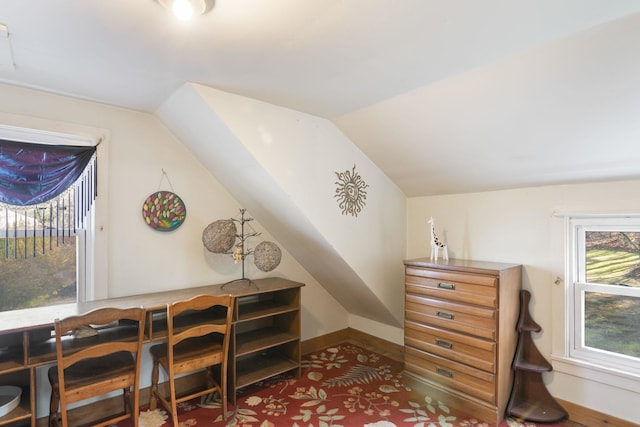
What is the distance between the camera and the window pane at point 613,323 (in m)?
2.18

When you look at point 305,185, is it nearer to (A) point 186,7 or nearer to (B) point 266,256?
(B) point 266,256

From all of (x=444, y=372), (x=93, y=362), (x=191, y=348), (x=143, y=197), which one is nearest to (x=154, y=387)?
(x=191, y=348)

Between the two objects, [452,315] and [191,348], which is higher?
[452,315]

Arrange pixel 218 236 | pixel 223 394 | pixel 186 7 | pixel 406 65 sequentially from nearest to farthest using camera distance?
pixel 186 7, pixel 406 65, pixel 223 394, pixel 218 236

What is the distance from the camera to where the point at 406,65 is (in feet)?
5.73

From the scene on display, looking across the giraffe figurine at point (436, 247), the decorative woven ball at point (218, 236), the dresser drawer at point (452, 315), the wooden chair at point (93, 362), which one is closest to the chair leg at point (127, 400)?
the wooden chair at point (93, 362)

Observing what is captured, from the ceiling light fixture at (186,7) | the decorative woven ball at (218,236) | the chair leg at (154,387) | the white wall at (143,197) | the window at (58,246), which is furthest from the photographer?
the decorative woven ball at (218,236)

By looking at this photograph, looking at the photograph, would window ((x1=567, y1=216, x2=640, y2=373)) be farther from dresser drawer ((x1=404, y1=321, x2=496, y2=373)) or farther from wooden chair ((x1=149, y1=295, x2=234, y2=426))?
wooden chair ((x1=149, y1=295, x2=234, y2=426))

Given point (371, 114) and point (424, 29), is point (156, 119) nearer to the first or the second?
point (371, 114)

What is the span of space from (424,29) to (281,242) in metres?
2.37

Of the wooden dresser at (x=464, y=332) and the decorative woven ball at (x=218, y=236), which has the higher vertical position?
the decorative woven ball at (x=218, y=236)

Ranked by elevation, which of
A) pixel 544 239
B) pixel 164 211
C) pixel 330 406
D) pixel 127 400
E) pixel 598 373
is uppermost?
pixel 164 211

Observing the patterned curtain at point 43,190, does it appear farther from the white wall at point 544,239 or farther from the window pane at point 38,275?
the white wall at point 544,239

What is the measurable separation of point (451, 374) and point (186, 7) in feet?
9.12
